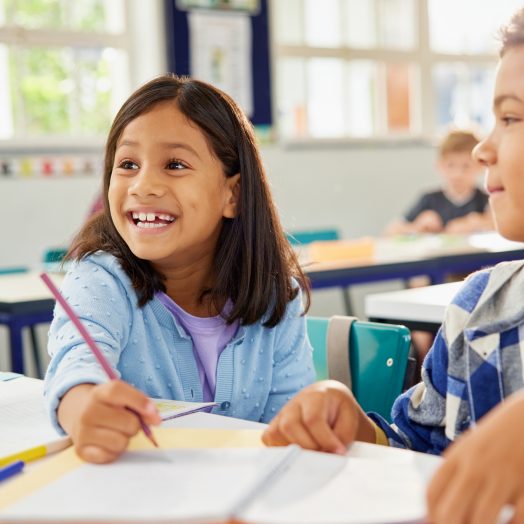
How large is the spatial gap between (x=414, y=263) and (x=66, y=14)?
2.60 meters

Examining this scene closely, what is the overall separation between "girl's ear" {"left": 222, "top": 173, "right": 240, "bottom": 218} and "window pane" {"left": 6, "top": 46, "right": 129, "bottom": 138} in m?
3.43

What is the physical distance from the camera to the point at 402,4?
6.10 meters

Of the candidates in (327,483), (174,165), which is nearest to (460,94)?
(174,165)

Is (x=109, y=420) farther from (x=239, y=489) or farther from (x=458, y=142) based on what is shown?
(x=458, y=142)

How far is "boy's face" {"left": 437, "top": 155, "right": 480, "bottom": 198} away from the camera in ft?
15.3

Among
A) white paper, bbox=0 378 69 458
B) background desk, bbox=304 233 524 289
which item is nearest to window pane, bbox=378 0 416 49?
background desk, bbox=304 233 524 289

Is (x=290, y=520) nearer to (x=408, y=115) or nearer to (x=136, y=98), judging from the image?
(x=136, y=98)

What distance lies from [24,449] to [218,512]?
36 cm

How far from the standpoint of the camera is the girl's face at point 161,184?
1.32 meters

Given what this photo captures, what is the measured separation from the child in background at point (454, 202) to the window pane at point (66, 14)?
1963 mm

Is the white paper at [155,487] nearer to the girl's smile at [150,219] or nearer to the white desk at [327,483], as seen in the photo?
the white desk at [327,483]

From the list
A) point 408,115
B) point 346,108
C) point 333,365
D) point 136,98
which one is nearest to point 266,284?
point 333,365

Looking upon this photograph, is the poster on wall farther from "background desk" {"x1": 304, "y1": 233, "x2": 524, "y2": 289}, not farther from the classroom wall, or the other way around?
"background desk" {"x1": 304, "y1": 233, "x2": 524, "y2": 289}

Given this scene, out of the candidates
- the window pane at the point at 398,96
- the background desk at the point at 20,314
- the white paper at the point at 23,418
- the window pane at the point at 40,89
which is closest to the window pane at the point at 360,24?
the window pane at the point at 398,96
